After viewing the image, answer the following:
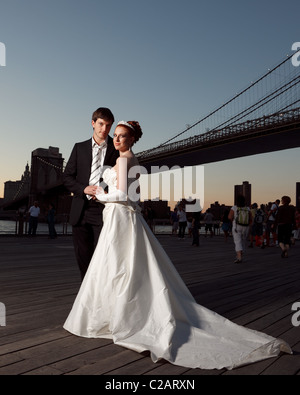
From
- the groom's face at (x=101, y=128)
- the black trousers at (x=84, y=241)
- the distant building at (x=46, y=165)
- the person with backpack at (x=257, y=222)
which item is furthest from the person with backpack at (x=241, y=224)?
the distant building at (x=46, y=165)

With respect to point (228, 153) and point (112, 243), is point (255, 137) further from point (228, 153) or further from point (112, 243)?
point (112, 243)

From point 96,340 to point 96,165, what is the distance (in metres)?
Answer: 1.30

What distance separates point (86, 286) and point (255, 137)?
1200 inches

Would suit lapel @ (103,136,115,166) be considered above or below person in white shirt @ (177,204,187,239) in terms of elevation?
above

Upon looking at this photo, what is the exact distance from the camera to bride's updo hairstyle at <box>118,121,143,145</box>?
2.51 meters

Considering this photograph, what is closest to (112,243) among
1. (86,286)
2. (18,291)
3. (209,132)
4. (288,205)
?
(86,286)

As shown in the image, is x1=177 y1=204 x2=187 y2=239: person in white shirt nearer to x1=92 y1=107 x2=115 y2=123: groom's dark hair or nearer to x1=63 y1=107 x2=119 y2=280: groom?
x1=63 y1=107 x2=119 y2=280: groom

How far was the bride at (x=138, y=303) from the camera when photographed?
2043mm

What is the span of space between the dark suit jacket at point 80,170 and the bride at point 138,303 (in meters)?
0.39

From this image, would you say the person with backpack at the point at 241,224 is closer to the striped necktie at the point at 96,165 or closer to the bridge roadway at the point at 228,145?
the striped necktie at the point at 96,165

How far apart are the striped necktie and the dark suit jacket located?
33 millimetres

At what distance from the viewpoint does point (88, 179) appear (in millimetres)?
2928

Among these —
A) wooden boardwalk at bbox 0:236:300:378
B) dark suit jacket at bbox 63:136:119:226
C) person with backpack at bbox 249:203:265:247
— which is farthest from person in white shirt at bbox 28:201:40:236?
dark suit jacket at bbox 63:136:119:226
